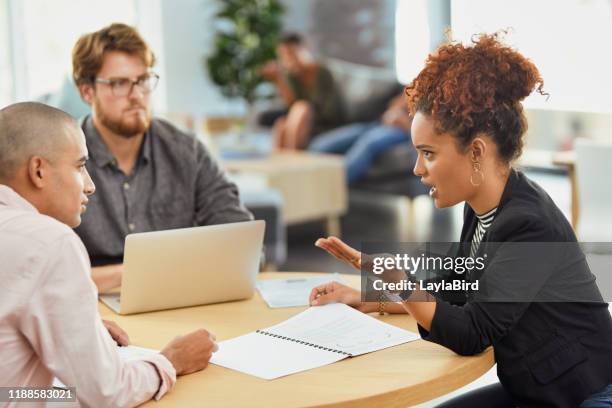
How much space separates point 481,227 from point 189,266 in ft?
2.11

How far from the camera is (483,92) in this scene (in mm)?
1713

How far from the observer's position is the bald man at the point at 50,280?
4.46 ft

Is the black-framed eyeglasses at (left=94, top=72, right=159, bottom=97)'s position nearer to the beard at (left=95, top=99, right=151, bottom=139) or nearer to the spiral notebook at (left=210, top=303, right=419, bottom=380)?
the beard at (left=95, top=99, right=151, bottom=139)

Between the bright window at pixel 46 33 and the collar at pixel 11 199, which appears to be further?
the bright window at pixel 46 33

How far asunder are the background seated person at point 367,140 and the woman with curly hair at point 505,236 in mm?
4316

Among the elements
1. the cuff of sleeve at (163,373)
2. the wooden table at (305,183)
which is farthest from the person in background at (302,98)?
the cuff of sleeve at (163,373)

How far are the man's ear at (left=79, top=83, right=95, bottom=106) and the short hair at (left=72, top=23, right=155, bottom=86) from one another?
0.01 meters

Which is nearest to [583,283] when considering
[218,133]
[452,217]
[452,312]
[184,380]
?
[452,312]

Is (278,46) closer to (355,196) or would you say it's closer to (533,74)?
(355,196)

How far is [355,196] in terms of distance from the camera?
750 centimetres

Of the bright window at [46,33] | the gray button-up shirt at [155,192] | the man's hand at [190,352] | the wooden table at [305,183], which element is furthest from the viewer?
the bright window at [46,33]

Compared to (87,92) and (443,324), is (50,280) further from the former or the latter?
(87,92)

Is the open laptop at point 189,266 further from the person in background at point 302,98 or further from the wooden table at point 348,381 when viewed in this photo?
the person in background at point 302,98

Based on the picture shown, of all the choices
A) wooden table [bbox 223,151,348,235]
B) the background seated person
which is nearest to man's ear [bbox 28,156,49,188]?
wooden table [bbox 223,151,348,235]
